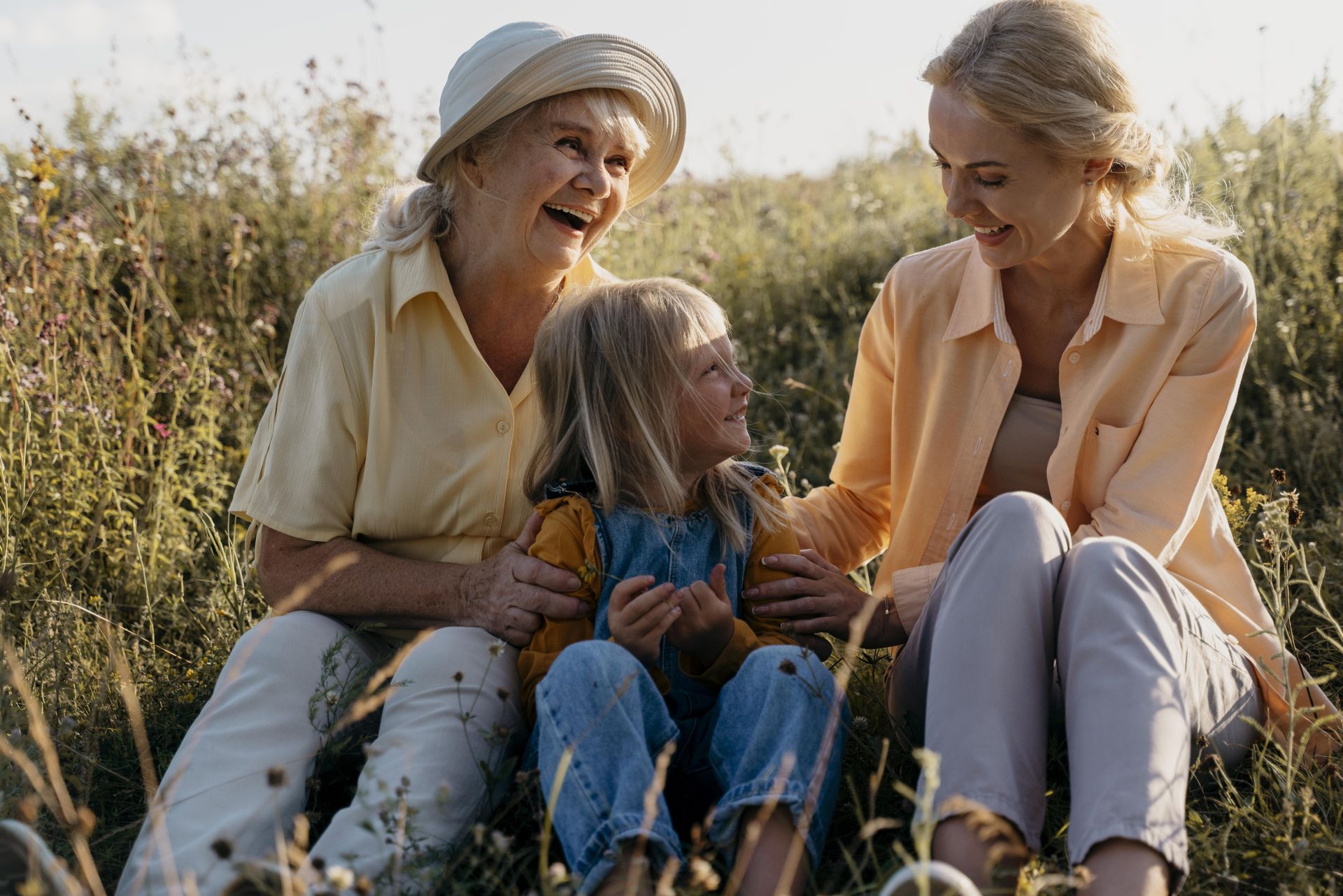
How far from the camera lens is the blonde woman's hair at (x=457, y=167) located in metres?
2.79

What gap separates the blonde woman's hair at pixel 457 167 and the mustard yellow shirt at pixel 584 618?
80cm

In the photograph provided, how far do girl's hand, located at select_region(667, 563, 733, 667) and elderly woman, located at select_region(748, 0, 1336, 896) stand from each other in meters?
0.18

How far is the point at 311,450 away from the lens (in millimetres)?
2693

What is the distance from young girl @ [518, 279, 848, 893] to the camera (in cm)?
201

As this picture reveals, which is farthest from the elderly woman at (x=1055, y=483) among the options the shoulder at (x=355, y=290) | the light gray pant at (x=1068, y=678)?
the shoulder at (x=355, y=290)

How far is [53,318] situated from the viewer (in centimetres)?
383

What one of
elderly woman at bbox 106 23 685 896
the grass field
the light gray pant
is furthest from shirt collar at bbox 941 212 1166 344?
elderly woman at bbox 106 23 685 896

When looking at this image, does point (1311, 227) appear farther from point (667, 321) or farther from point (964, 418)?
point (667, 321)

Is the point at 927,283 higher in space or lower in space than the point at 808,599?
higher

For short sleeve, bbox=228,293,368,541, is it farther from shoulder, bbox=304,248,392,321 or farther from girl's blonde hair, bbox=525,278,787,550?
girl's blonde hair, bbox=525,278,787,550

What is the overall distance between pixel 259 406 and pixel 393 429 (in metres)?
2.26

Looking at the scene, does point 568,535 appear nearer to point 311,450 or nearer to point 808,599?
point 808,599

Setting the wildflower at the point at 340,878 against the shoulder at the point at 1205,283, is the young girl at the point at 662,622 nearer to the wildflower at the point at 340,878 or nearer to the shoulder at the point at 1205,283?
the wildflower at the point at 340,878

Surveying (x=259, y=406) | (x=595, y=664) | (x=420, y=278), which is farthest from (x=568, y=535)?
(x=259, y=406)
